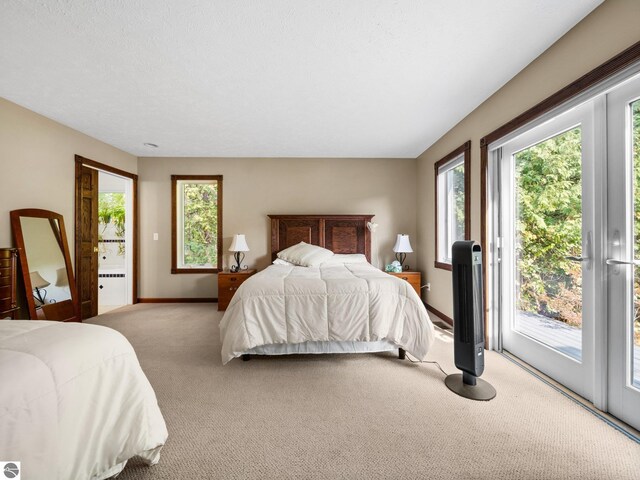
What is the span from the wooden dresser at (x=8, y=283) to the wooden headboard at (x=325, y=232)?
114 inches

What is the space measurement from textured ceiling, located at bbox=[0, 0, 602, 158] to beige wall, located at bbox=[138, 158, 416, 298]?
125 centimetres

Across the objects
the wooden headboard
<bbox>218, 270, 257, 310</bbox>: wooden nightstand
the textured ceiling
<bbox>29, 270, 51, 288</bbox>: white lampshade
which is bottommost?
<bbox>218, 270, 257, 310</bbox>: wooden nightstand

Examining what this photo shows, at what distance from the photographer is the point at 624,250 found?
1626 millimetres

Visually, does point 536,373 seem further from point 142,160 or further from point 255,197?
point 142,160

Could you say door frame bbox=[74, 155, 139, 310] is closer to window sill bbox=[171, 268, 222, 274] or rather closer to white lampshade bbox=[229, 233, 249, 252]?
window sill bbox=[171, 268, 222, 274]

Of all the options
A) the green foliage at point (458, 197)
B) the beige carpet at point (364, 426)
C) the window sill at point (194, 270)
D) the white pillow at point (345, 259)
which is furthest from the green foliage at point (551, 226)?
the window sill at point (194, 270)

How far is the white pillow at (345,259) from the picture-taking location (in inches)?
158

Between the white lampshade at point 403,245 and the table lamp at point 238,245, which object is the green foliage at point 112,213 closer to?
the table lamp at point 238,245

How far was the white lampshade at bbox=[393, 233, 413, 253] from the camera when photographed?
4.33m

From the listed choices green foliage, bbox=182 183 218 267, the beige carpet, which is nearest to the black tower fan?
the beige carpet

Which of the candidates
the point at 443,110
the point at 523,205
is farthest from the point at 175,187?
the point at 523,205

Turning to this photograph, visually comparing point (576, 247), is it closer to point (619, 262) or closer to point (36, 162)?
point (619, 262)

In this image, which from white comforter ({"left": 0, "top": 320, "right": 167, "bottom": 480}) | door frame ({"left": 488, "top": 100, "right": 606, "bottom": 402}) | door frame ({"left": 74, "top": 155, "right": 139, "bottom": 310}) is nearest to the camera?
white comforter ({"left": 0, "top": 320, "right": 167, "bottom": 480})

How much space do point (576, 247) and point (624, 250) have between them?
0.31 meters
